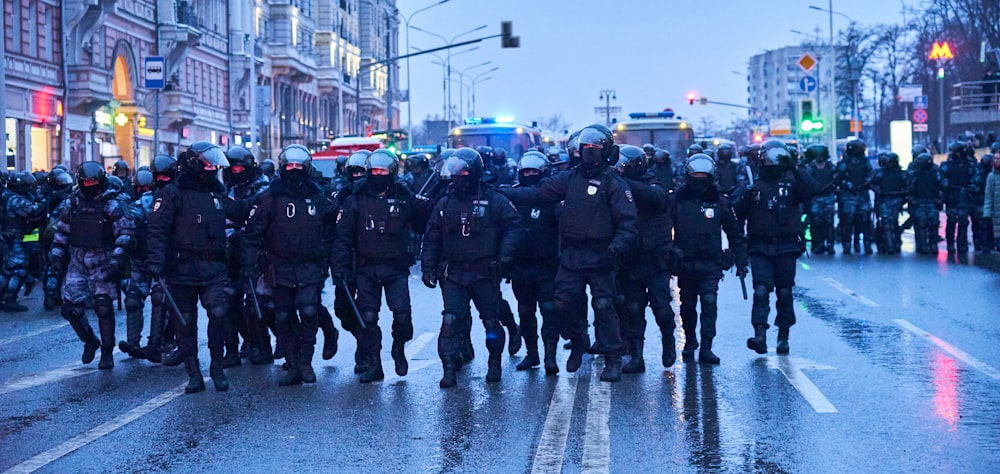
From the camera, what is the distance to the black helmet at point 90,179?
12.2 metres

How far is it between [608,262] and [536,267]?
92 cm

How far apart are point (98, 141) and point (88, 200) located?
33.8 m

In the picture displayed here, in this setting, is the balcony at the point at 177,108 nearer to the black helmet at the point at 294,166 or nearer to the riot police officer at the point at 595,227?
the black helmet at the point at 294,166

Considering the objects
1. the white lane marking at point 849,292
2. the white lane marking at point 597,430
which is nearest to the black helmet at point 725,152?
the white lane marking at point 849,292

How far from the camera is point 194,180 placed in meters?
11.0

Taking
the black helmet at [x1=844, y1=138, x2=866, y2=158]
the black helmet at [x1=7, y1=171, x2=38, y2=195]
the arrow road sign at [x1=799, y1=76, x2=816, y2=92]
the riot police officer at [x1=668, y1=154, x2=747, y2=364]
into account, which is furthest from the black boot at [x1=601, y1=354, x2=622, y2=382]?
the arrow road sign at [x1=799, y1=76, x2=816, y2=92]

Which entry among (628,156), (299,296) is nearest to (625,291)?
(628,156)

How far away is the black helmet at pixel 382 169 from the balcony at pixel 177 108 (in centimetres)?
→ 4235

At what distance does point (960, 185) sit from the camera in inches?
969

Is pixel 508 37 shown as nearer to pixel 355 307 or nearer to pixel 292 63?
pixel 355 307

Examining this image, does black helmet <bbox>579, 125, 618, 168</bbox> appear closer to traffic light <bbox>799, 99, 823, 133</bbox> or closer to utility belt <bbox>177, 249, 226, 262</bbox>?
utility belt <bbox>177, 249, 226, 262</bbox>

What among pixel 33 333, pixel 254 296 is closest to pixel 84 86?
pixel 33 333

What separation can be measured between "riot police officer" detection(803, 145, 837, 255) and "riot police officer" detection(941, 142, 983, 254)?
1.81 meters

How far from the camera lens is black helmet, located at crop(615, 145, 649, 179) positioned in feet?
37.2
